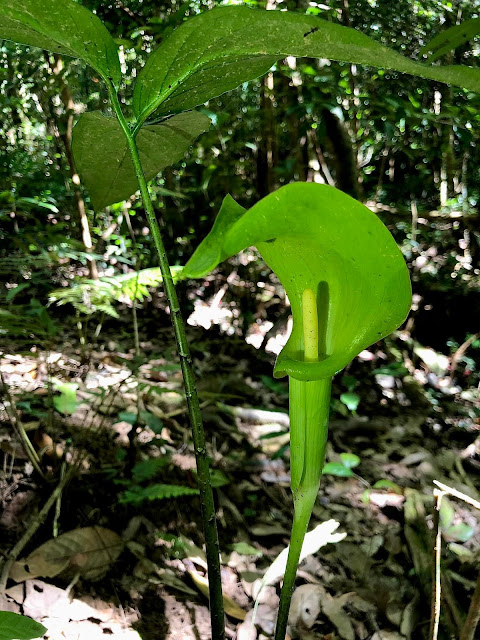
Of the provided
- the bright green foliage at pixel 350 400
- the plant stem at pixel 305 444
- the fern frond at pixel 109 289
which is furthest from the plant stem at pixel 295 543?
the bright green foliage at pixel 350 400

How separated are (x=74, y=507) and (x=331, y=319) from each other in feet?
2.56

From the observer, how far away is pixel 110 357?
1.61 metres

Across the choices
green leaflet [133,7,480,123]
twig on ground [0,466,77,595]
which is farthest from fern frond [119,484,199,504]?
green leaflet [133,7,480,123]

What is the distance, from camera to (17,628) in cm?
41

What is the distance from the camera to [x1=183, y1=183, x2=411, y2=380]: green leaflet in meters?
0.31

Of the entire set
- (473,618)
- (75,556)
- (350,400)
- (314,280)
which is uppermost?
(314,280)

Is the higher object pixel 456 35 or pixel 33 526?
pixel 456 35

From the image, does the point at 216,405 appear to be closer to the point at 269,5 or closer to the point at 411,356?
the point at 411,356

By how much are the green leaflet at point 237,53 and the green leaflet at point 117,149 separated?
0.10 m

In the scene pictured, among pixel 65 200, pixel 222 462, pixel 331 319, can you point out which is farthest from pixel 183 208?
pixel 331 319

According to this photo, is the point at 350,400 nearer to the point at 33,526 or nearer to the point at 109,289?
the point at 109,289

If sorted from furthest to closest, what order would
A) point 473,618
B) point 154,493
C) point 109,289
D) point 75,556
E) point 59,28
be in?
point 109,289, point 154,493, point 75,556, point 473,618, point 59,28

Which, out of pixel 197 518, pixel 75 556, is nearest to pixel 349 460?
pixel 197 518

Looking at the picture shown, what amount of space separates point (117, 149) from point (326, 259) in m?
0.30
